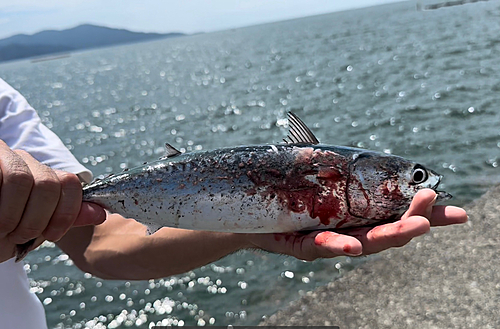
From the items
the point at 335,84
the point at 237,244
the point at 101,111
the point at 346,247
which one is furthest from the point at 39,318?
the point at 101,111

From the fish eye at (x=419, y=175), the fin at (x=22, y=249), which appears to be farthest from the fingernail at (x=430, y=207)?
the fin at (x=22, y=249)

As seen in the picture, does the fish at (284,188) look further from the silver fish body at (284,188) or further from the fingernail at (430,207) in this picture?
the fingernail at (430,207)

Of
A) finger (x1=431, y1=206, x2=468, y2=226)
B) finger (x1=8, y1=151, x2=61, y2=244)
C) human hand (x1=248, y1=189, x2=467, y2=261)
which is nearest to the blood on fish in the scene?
human hand (x1=248, y1=189, x2=467, y2=261)

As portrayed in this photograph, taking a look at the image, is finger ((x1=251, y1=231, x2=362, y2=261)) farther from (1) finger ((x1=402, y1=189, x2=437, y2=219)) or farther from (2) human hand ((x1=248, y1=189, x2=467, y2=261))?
(1) finger ((x1=402, y1=189, x2=437, y2=219))

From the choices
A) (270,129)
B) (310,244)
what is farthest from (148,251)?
(270,129)

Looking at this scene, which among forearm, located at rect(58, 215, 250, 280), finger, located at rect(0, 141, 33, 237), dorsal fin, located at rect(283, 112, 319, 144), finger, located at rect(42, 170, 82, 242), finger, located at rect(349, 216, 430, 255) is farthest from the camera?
forearm, located at rect(58, 215, 250, 280)
